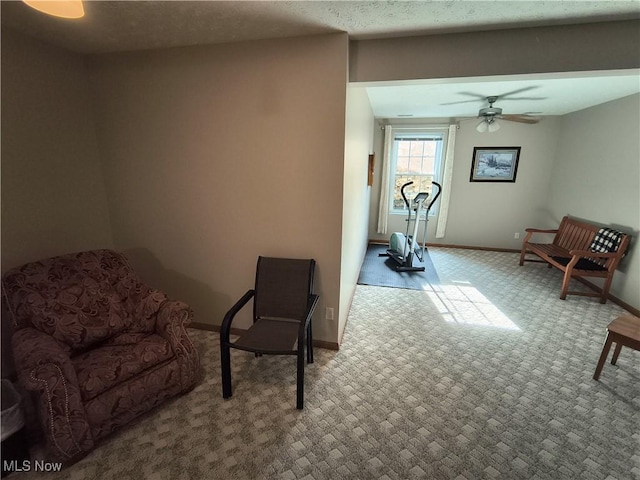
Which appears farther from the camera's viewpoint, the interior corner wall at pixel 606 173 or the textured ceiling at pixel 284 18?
the interior corner wall at pixel 606 173

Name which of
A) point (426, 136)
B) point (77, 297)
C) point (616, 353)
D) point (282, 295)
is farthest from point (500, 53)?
point (426, 136)

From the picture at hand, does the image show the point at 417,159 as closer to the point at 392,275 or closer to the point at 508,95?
the point at 508,95

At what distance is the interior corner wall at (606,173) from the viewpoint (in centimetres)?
322

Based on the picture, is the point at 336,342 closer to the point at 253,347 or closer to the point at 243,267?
the point at 253,347

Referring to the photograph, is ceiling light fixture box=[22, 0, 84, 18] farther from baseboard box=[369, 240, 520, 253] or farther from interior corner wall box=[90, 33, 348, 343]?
baseboard box=[369, 240, 520, 253]

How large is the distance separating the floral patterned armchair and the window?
4694 mm

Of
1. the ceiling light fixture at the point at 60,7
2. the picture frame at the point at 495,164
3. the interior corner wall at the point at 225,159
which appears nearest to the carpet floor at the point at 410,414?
the interior corner wall at the point at 225,159

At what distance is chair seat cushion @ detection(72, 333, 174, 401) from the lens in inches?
59.1

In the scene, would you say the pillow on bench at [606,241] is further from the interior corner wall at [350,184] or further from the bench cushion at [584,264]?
the interior corner wall at [350,184]

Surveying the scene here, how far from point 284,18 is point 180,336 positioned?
2.11m

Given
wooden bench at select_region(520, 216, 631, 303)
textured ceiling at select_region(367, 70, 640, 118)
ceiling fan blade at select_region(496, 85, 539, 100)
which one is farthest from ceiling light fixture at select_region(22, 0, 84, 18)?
wooden bench at select_region(520, 216, 631, 303)

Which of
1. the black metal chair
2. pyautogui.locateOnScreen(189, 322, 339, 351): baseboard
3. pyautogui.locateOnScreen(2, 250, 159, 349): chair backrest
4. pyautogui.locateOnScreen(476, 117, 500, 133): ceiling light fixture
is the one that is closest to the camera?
pyautogui.locateOnScreen(2, 250, 159, 349): chair backrest

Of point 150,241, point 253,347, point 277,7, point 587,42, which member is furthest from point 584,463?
point 150,241

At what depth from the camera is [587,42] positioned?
5.74 feet
